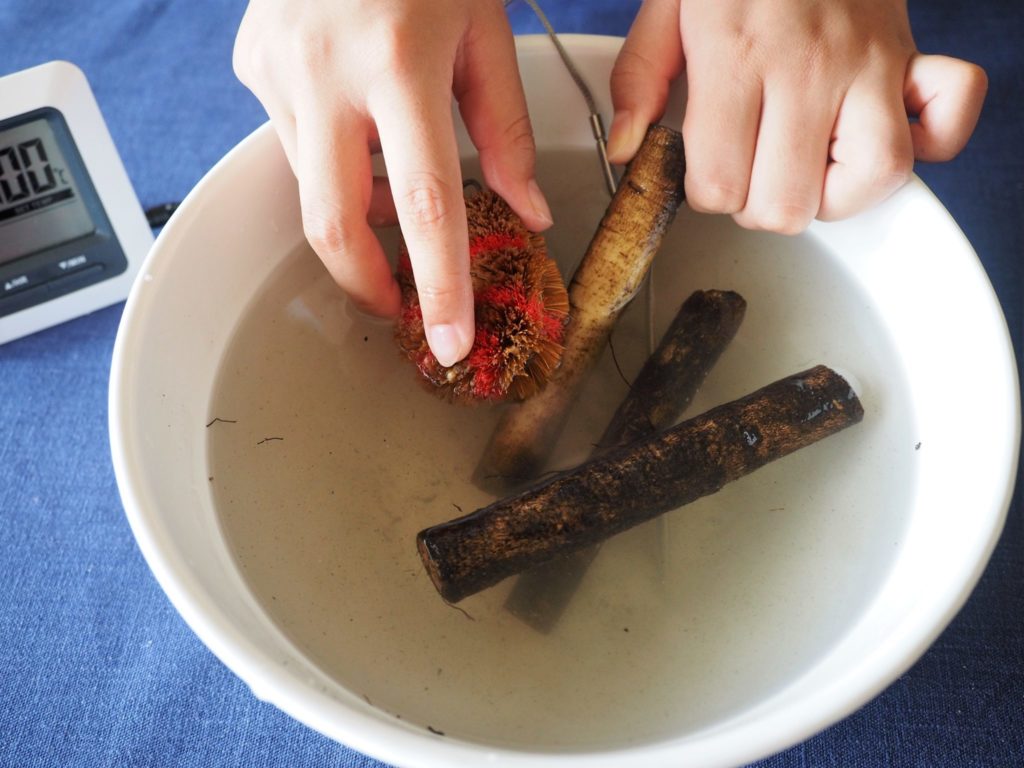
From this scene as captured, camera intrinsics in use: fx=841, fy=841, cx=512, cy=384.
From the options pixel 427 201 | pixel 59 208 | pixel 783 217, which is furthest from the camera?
pixel 59 208

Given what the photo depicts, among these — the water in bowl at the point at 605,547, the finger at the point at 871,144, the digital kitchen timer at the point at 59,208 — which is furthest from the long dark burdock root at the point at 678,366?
the digital kitchen timer at the point at 59,208

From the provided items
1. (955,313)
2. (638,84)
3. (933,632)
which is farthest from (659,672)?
(638,84)

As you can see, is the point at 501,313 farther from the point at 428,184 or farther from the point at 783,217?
the point at 783,217

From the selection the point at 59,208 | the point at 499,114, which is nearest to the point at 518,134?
the point at 499,114

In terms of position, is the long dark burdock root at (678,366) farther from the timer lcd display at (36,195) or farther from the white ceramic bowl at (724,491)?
the timer lcd display at (36,195)

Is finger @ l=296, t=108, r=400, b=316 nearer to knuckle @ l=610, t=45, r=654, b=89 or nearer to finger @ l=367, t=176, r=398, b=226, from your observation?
finger @ l=367, t=176, r=398, b=226
